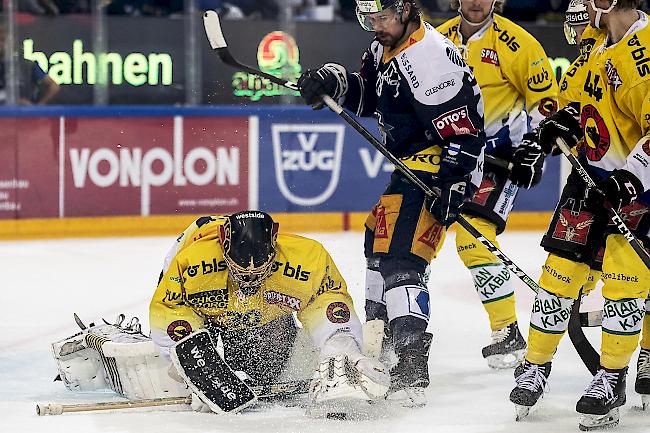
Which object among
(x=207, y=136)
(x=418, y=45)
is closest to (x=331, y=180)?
(x=207, y=136)

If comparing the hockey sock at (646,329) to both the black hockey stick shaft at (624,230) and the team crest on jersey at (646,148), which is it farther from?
the team crest on jersey at (646,148)

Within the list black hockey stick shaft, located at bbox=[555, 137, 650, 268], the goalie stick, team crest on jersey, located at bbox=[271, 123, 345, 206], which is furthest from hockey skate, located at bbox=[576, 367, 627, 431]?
team crest on jersey, located at bbox=[271, 123, 345, 206]

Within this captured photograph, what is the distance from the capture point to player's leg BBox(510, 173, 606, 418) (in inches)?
151

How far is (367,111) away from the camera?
14.6 ft

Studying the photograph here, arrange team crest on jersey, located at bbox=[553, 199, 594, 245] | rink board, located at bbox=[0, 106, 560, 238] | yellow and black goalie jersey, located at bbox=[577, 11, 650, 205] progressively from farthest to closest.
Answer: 1. rink board, located at bbox=[0, 106, 560, 238]
2. team crest on jersey, located at bbox=[553, 199, 594, 245]
3. yellow and black goalie jersey, located at bbox=[577, 11, 650, 205]

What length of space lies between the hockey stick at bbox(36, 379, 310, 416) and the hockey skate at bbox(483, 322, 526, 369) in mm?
978

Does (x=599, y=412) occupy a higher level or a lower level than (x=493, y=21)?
lower

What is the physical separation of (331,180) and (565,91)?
3.98 m

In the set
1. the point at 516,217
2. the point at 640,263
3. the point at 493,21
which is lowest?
the point at 516,217

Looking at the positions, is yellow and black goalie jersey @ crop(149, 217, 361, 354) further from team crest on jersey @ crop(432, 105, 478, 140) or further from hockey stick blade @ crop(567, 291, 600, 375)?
hockey stick blade @ crop(567, 291, 600, 375)

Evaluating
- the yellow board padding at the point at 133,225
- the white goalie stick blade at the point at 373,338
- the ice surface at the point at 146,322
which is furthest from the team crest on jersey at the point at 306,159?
the white goalie stick blade at the point at 373,338

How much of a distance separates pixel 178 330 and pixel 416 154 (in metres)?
0.95

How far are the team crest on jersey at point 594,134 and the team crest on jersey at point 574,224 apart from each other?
0.48ft

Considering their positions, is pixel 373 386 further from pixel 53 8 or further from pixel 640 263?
pixel 53 8
